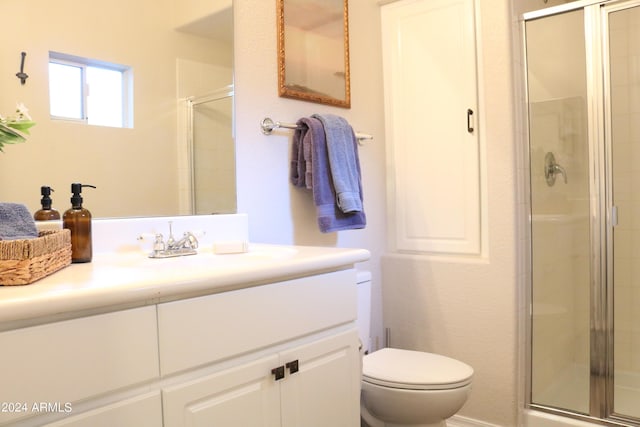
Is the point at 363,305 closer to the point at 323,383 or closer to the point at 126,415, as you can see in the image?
the point at 323,383

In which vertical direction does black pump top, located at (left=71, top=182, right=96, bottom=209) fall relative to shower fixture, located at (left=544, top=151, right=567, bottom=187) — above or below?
below

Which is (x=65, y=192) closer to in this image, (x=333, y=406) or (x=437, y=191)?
(x=333, y=406)

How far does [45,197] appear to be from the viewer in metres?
1.23

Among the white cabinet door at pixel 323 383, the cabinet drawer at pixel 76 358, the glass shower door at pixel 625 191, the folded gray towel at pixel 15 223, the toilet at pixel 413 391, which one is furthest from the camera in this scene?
the glass shower door at pixel 625 191

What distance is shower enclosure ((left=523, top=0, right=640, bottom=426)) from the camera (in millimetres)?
2059

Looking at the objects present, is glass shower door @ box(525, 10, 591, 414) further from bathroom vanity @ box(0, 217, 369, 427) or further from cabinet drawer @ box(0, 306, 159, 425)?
cabinet drawer @ box(0, 306, 159, 425)

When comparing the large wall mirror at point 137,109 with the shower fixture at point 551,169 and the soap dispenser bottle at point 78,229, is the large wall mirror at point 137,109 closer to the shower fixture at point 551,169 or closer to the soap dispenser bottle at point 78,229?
the soap dispenser bottle at point 78,229

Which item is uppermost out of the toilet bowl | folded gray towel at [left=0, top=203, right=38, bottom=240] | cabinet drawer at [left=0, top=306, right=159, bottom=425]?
folded gray towel at [left=0, top=203, right=38, bottom=240]

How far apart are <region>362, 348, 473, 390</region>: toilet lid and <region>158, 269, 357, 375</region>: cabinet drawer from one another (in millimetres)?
516

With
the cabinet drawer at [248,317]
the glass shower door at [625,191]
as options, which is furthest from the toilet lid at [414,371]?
the glass shower door at [625,191]

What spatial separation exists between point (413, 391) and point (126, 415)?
3.46 ft

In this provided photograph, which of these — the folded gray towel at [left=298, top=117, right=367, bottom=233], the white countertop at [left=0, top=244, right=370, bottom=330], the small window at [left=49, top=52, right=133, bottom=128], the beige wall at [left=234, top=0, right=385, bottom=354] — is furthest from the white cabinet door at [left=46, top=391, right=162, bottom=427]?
the folded gray towel at [left=298, top=117, right=367, bottom=233]

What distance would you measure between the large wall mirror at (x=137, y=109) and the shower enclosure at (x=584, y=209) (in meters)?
1.34

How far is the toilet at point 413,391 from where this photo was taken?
161 cm
